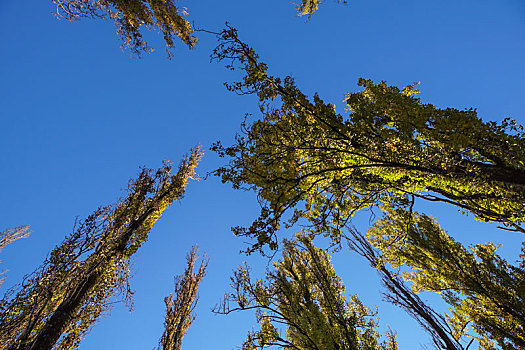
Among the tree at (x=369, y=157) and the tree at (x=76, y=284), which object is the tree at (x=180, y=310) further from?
the tree at (x=369, y=157)

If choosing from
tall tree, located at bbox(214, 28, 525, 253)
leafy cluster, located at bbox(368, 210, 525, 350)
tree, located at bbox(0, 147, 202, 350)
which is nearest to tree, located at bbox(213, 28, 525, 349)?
tall tree, located at bbox(214, 28, 525, 253)

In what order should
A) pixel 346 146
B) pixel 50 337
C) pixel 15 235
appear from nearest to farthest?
pixel 346 146 → pixel 50 337 → pixel 15 235

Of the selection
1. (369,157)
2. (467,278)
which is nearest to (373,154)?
(369,157)

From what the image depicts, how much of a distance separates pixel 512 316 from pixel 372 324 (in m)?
3.32

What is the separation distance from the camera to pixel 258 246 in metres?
2.95

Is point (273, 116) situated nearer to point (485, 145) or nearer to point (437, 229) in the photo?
point (485, 145)

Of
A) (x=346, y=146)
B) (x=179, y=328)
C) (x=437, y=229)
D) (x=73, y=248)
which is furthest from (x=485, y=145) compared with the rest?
(x=179, y=328)

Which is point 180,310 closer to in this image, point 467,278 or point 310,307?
point 310,307

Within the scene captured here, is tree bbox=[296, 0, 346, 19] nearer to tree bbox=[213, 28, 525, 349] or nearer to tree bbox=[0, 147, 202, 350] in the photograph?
tree bbox=[213, 28, 525, 349]

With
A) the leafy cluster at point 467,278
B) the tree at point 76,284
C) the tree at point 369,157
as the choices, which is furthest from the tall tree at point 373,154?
the tree at point 76,284

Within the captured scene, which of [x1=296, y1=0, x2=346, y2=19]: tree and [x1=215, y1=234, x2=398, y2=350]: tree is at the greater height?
[x1=296, y1=0, x2=346, y2=19]: tree

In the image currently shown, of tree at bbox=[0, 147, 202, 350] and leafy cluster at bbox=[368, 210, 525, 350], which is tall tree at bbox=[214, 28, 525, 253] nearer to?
leafy cluster at bbox=[368, 210, 525, 350]

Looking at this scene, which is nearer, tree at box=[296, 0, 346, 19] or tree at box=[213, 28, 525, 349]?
tree at box=[213, 28, 525, 349]

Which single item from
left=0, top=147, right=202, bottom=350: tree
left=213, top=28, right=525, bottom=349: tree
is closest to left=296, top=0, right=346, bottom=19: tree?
left=213, top=28, right=525, bottom=349: tree
